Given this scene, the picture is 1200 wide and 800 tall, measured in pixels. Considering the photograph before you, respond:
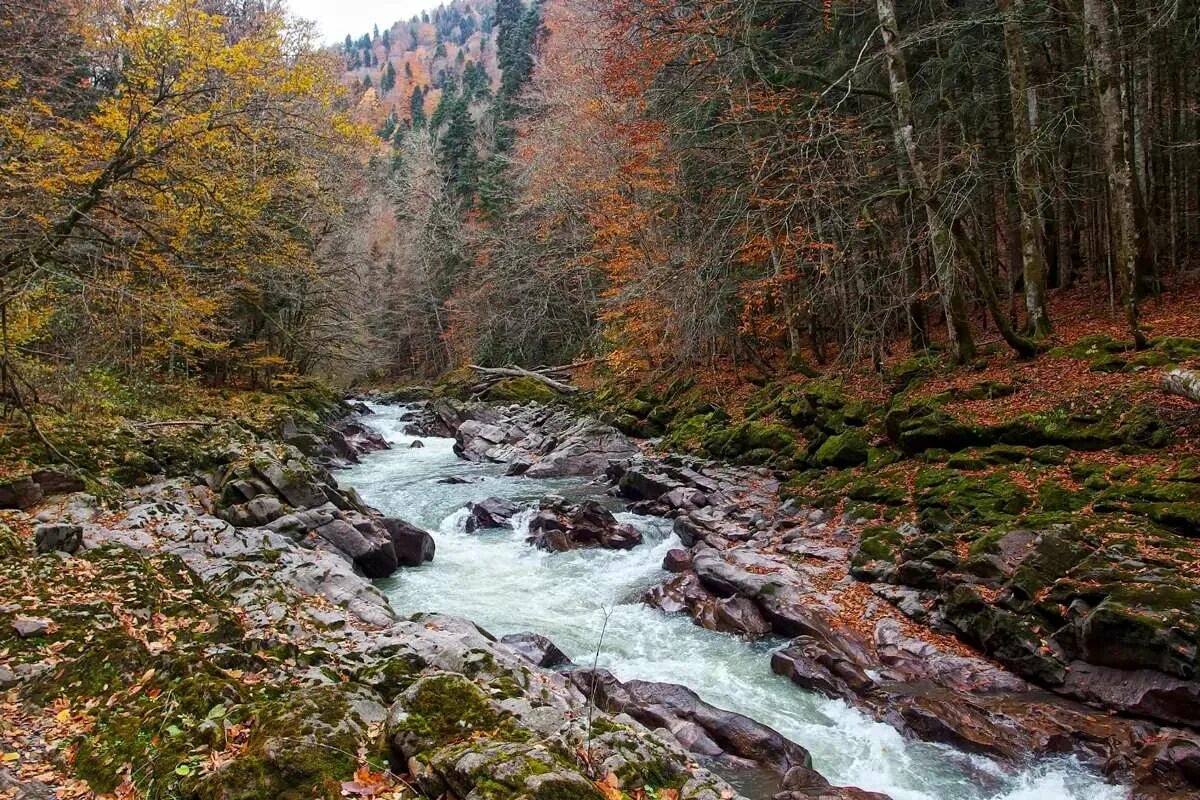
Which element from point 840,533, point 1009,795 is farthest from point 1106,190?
point 1009,795

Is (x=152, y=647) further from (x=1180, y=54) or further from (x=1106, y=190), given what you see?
(x=1180, y=54)

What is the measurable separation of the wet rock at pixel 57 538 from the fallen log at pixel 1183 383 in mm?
12451

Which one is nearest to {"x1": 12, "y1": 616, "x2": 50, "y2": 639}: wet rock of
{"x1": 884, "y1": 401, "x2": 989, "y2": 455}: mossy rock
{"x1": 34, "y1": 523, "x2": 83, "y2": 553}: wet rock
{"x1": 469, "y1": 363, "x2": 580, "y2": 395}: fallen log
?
{"x1": 34, "y1": 523, "x2": 83, "y2": 553}: wet rock

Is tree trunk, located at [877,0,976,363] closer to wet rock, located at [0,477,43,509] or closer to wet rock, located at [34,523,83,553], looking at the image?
wet rock, located at [34,523,83,553]

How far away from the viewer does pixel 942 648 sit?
686 centimetres

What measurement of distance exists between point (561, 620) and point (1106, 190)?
12985 mm

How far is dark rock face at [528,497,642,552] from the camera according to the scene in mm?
11617

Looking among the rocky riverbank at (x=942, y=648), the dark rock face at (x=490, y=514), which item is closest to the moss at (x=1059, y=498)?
the rocky riverbank at (x=942, y=648)

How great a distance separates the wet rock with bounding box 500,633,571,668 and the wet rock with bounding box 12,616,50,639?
3894 millimetres

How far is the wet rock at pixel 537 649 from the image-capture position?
280 inches

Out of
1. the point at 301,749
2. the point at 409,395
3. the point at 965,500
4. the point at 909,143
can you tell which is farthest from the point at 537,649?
the point at 409,395

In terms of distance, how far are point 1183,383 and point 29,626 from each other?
38.6ft

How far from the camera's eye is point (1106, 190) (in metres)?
12.8

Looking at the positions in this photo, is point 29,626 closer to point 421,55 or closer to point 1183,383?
point 1183,383
